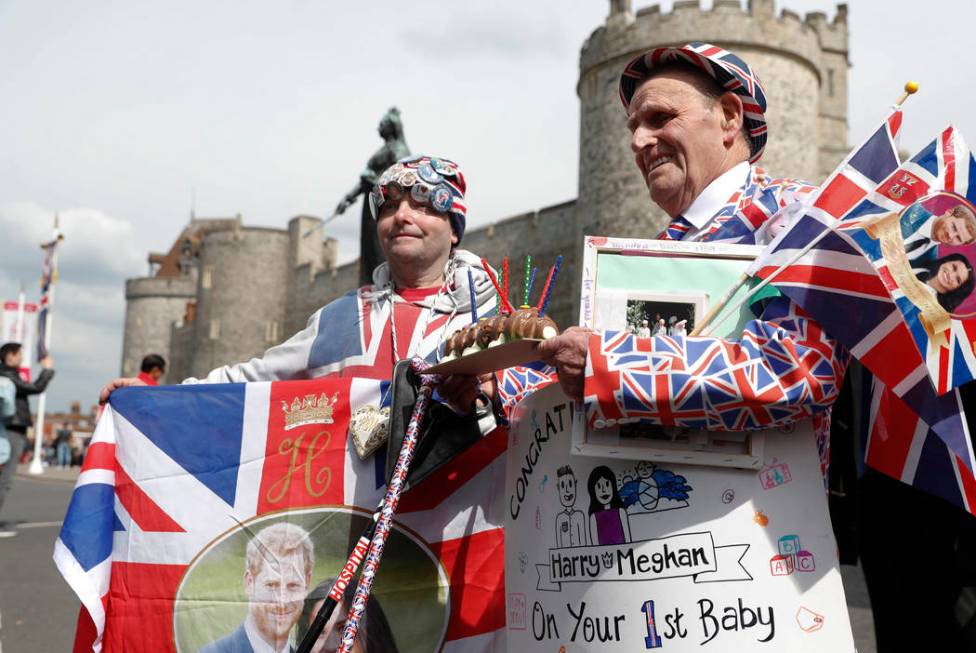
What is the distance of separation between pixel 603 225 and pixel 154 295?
3985cm

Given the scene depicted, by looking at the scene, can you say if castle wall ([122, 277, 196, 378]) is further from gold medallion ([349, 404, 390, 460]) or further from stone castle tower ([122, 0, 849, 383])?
gold medallion ([349, 404, 390, 460])

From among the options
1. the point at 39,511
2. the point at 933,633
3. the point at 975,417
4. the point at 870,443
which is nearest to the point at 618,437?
the point at 870,443

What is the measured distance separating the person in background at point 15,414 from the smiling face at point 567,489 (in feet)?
22.9

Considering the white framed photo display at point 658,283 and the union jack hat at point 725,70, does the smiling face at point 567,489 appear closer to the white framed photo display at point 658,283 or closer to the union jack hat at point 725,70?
the white framed photo display at point 658,283

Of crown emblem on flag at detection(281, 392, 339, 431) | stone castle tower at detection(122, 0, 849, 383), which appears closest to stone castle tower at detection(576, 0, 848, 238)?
stone castle tower at detection(122, 0, 849, 383)

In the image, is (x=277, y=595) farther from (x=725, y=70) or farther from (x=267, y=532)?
(x=725, y=70)

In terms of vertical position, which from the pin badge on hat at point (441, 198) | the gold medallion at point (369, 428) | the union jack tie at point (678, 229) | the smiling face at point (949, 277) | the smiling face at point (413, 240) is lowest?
the gold medallion at point (369, 428)

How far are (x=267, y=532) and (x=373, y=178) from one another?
26.5 ft

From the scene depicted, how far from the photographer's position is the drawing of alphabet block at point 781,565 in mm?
1854

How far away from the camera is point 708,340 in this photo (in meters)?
1.89

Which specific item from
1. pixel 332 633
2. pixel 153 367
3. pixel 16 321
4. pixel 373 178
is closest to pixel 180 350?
pixel 16 321

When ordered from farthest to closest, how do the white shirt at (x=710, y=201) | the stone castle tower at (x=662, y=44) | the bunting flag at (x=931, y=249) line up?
1. the stone castle tower at (x=662, y=44)
2. the white shirt at (x=710, y=201)
3. the bunting flag at (x=931, y=249)

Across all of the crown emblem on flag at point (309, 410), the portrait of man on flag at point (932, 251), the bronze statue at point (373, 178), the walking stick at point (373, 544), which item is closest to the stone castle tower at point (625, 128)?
the bronze statue at point (373, 178)

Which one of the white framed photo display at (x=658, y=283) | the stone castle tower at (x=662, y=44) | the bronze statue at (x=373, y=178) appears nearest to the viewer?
the white framed photo display at (x=658, y=283)
